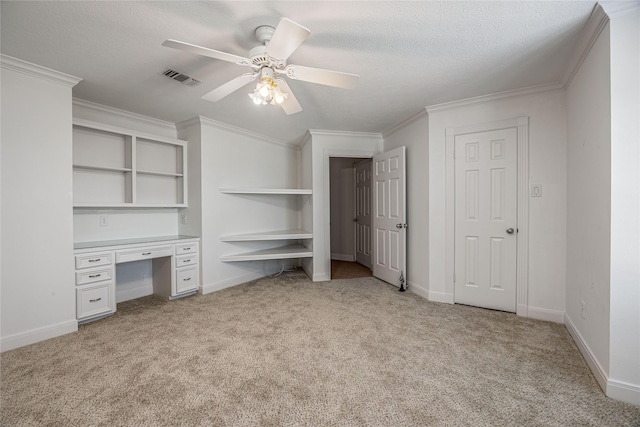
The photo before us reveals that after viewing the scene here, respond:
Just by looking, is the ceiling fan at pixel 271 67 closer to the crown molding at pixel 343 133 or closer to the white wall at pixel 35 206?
the white wall at pixel 35 206

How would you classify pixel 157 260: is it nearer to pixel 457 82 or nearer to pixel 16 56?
pixel 16 56

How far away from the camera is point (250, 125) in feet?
12.5

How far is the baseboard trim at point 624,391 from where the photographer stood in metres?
1.56

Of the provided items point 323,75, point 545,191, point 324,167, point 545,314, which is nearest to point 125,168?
point 324,167

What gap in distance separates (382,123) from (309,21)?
7.23 ft

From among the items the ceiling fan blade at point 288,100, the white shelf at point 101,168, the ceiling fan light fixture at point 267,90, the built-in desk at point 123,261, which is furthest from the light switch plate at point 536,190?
the white shelf at point 101,168

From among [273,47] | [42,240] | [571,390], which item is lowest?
[571,390]

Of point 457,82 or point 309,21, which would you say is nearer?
point 309,21

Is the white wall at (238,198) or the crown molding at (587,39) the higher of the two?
the crown molding at (587,39)

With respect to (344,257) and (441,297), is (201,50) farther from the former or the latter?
(344,257)

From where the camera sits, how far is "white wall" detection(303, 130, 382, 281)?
13.4 ft

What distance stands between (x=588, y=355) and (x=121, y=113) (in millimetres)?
4956

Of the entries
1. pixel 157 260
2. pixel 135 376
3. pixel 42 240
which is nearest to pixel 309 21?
pixel 135 376

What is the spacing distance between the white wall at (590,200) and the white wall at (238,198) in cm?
368
